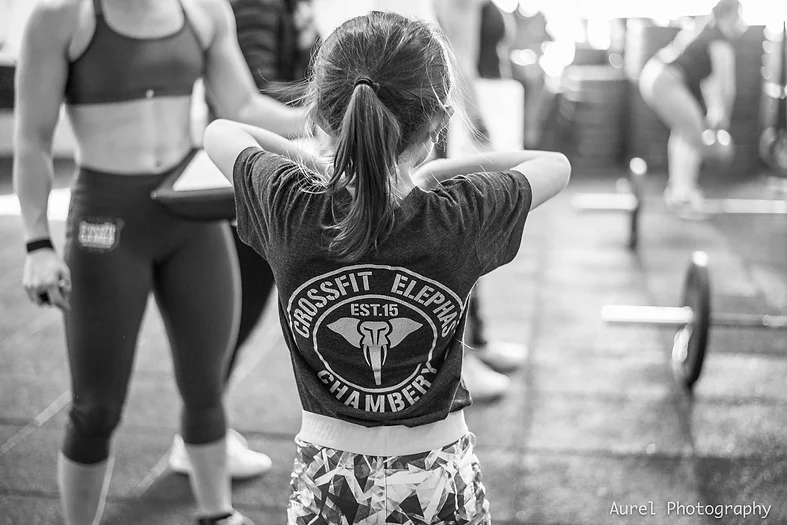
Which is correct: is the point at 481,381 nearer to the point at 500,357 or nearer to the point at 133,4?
the point at 500,357

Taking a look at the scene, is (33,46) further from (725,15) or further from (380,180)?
(725,15)

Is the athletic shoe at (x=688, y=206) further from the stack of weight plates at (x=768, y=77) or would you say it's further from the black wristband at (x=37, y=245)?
the black wristband at (x=37, y=245)

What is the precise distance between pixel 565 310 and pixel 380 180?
2.99 metres

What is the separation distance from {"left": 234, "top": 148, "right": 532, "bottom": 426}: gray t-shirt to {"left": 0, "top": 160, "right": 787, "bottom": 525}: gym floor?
1.14 meters

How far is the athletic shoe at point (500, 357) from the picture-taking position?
306cm

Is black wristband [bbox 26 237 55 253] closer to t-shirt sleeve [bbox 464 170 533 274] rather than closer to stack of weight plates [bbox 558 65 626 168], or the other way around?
t-shirt sleeve [bbox 464 170 533 274]

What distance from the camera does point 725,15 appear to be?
4.73 metres

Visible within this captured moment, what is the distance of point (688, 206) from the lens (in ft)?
18.2

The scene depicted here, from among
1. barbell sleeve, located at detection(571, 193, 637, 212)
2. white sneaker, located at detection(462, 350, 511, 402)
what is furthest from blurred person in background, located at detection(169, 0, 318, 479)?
barbell sleeve, located at detection(571, 193, 637, 212)

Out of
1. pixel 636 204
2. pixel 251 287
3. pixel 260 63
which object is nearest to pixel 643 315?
pixel 636 204

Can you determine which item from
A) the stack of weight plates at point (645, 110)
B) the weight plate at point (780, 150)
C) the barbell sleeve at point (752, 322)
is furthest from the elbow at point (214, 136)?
the stack of weight plates at point (645, 110)

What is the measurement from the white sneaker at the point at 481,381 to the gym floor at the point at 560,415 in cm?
5

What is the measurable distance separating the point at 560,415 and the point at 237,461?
1.05 meters

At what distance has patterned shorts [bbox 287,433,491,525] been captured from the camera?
40.8 inches
